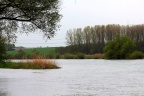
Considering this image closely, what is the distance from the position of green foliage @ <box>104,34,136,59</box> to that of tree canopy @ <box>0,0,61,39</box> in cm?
7213

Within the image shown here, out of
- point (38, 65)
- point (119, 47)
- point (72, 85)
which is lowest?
point (72, 85)

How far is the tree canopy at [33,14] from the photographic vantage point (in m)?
10.7

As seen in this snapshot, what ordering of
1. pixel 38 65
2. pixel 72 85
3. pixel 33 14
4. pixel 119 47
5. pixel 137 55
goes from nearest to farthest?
pixel 33 14, pixel 72 85, pixel 38 65, pixel 137 55, pixel 119 47

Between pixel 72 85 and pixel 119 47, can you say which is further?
pixel 119 47

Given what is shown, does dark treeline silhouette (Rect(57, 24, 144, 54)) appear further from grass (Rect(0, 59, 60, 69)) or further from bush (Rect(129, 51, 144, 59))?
grass (Rect(0, 59, 60, 69))

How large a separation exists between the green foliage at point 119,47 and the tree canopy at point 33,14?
72125 millimetres

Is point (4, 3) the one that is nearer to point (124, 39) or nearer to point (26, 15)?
point (26, 15)

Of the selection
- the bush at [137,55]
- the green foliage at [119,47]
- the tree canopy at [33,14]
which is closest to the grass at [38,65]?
the tree canopy at [33,14]

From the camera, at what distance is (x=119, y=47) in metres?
85.2

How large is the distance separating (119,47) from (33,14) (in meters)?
75.6

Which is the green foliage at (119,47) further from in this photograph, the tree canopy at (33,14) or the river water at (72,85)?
the tree canopy at (33,14)

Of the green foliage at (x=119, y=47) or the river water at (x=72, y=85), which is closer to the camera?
the river water at (x=72, y=85)

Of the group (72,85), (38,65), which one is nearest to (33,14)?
(72,85)

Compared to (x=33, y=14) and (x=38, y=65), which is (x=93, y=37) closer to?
(x=38, y=65)
